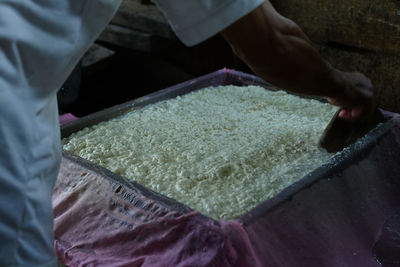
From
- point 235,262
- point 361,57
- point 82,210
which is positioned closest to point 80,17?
point 235,262

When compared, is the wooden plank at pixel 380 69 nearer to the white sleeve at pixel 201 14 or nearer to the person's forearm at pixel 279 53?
the person's forearm at pixel 279 53

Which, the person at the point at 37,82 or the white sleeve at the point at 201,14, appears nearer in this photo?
the person at the point at 37,82

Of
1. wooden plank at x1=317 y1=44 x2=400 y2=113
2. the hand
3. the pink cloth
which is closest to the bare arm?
the hand

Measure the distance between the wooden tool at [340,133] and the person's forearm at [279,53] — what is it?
26 centimetres

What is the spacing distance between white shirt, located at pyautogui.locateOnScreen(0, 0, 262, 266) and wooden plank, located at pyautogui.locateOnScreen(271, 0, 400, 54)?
4.76ft

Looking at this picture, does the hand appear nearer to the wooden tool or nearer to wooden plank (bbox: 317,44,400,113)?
the wooden tool

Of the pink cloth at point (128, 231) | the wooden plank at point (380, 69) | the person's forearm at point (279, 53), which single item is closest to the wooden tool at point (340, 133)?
the person's forearm at point (279, 53)

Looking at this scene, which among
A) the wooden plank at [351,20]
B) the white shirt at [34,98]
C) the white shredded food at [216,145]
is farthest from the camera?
the wooden plank at [351,20]

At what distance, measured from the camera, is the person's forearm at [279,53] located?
1.12m

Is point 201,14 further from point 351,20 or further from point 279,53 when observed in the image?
point 351,20

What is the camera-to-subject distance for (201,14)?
3.07 ft

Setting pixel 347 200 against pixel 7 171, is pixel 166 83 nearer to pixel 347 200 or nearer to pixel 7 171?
pixel 347 200

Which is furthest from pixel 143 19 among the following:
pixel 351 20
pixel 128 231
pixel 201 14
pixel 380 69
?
pixel 201 14

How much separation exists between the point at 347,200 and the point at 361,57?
3.28 feet
